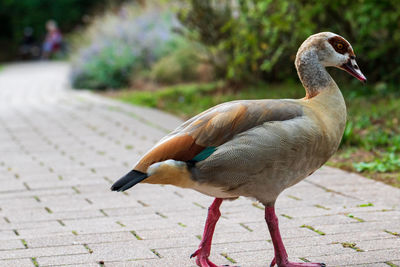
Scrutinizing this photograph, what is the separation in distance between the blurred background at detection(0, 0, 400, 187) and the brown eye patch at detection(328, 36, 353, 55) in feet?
7.09

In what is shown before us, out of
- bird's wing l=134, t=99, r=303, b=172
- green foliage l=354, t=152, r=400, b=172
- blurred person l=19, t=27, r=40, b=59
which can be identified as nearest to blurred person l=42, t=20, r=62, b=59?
blurred person l=19, t=27, r=40, b=59

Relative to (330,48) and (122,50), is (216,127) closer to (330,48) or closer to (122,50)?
(330,48)

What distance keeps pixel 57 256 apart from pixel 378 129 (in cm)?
490

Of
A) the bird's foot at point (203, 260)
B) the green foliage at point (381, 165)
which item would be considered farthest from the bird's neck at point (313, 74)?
the green foliage at point (381, 165)

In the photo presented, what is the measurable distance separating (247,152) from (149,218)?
1689mm

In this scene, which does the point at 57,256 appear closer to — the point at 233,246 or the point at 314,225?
the point at 233,246

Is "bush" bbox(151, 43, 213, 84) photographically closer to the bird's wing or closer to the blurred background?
the blurred background

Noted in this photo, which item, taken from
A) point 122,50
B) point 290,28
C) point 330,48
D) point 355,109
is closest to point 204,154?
point 330,48

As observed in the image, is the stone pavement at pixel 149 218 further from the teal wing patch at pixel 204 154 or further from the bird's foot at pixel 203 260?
the teal wing patch at pixel 204 154

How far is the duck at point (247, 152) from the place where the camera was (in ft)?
11.8

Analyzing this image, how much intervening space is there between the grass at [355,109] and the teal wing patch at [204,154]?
2.75m

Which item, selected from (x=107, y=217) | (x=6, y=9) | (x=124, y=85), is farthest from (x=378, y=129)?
(x=6, y=9)

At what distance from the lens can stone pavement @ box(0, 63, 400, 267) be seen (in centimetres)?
412

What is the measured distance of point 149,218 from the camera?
5.06 meters
